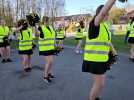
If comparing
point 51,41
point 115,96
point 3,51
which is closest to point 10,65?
point 3,51

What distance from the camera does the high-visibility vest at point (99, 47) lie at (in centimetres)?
618

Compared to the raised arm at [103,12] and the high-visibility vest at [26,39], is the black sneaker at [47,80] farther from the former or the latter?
the raised arm at [103,12]

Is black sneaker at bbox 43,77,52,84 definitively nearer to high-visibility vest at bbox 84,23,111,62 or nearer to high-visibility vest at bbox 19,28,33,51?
high-visibility vest at bbox 19,28,33,51

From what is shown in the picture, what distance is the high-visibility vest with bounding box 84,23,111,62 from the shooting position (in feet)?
20.3

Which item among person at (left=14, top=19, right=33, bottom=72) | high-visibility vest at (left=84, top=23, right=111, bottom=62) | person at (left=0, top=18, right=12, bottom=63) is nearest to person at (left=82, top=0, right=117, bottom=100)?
high-visibility vest at (left=84, top=23, right=111, bottom=62)

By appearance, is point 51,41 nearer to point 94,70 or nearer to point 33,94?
point 33,94

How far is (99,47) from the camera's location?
20.4 ft

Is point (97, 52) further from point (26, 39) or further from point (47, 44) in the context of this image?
point (26, 39)

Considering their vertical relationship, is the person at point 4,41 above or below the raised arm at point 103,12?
below

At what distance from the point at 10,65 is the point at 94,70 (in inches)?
307

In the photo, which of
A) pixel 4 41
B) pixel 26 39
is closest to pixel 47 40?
pixel 26 39

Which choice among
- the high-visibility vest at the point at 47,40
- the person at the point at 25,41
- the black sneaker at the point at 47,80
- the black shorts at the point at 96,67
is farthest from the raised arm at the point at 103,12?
the person at the point at 25,41

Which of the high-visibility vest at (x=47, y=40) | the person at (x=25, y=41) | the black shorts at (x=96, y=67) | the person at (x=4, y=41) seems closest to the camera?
the black shorts at (x=96, y=67)

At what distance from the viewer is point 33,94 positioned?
8094 millimetres
